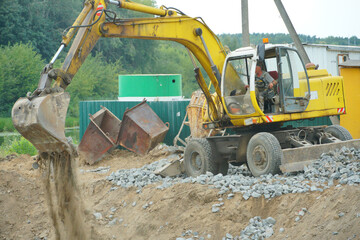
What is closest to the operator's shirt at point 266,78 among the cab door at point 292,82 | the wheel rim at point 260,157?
the cab door at point 292,82

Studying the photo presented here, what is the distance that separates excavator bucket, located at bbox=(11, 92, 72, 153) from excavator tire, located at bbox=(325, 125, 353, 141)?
17.5 feet

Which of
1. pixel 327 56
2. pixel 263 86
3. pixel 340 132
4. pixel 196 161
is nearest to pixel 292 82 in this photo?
pixel 263 86

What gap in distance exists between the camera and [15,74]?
39281 mm

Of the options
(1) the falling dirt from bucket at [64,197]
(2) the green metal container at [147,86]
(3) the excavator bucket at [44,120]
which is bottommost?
(1) the falling dirt from bucket at [64,197]

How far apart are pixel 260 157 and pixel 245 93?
1530mm

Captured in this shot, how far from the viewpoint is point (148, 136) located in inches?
512

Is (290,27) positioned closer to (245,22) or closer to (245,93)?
(245,22)

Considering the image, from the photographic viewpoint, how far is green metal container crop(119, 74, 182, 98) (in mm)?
18766

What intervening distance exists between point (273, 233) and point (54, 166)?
3.23 m

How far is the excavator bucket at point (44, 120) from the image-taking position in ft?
21.2

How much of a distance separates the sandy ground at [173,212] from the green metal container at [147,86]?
7761 millimetres

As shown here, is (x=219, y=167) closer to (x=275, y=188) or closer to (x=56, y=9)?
(x=275, y=188)

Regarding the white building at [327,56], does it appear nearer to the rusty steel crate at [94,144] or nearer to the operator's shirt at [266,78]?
the rusty steel crate at [94,144]

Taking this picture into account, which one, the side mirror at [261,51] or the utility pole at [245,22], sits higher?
the utility pole at [245,22]
